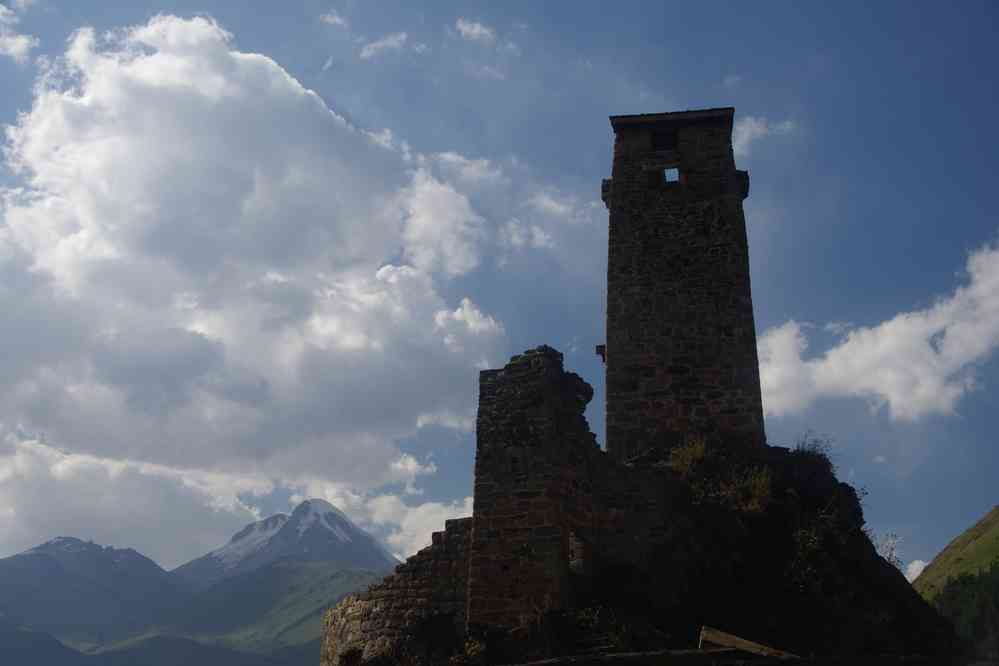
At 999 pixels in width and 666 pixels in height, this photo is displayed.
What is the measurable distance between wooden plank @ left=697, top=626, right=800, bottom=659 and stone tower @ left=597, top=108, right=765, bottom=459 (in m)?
5.86

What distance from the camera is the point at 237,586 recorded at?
164500 mm

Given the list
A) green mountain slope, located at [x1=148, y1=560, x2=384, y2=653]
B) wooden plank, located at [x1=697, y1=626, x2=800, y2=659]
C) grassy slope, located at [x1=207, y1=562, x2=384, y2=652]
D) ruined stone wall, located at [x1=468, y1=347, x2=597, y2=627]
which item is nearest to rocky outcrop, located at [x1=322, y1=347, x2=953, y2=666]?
ruined stone wall, located at [x1=468, y1=347, x2=597, y2=627]

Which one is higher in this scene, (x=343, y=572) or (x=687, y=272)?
(x=343, y=572)

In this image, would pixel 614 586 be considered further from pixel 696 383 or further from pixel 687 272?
pixel 687 272

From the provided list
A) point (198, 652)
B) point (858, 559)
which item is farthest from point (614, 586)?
point (198, 652)

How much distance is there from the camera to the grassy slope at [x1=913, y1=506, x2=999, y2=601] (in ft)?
89.7

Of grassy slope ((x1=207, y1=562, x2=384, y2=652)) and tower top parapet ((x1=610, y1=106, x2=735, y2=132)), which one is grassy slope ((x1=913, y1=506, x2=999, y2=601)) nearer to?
tower top parapet ((x1=610, y1=106, x2=735, y2=132))

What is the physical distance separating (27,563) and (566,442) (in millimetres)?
198004

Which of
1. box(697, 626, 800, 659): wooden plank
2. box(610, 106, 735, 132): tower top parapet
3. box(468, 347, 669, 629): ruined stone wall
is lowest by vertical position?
box(697, 626, 800, 659): wooden plank

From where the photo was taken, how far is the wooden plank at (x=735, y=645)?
375 inches

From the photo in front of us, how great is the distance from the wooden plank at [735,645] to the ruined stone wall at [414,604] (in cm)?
373

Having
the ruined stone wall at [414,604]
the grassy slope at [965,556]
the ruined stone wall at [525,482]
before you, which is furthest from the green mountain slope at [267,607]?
the ruined stone wall at [525,482]

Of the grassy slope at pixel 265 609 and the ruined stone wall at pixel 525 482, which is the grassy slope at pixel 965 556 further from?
the grassy slope at pixel 265 609

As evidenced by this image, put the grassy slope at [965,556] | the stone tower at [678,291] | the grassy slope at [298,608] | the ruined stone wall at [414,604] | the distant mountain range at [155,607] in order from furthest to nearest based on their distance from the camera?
the grassy slope at [298,608]
the distant mountain range at [155,607]
the grassy slope at [965,556]
the stone tower at [678,291]
the ruined stone wall at [414,604]
